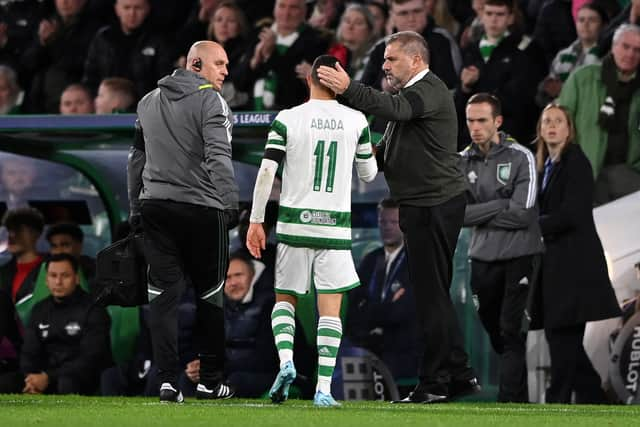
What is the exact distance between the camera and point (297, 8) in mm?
15484

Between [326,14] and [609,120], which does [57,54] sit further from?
[609,120]

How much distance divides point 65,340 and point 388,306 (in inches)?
97.8

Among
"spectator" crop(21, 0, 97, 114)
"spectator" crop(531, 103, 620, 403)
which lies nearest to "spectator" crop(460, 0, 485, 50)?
"spectator" crop(531, 103, 620, 403)

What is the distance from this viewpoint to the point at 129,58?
1688cm

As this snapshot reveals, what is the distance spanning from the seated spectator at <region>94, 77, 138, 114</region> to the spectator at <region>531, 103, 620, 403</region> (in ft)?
14.3

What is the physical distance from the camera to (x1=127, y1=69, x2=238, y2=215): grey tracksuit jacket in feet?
31.9

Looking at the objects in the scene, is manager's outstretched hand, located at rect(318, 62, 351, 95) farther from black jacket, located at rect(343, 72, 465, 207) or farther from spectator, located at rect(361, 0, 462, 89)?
spectator, located at rect(361, 0, 462, 89)

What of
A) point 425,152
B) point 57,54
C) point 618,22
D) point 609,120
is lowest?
point 425,152

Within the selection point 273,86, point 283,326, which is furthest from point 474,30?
point 283,326

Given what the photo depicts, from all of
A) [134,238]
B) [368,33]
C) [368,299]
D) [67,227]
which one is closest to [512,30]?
[368,33]

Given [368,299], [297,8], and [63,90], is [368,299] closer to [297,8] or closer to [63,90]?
[297,8]

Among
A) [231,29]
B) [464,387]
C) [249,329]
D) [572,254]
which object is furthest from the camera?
[231,29]

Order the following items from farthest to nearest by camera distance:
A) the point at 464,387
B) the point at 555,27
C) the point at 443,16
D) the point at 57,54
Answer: the point at 57,54
the point at 443,16
the point at 555,27
the point at 464,387

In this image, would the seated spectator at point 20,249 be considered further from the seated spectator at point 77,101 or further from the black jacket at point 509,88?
the black jacket at point 509,88
